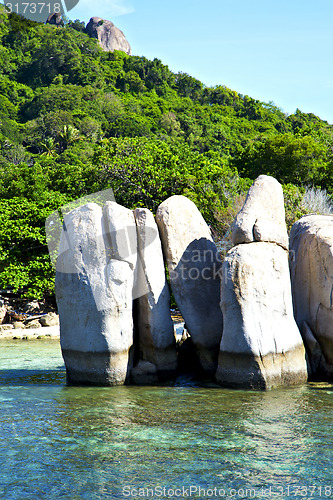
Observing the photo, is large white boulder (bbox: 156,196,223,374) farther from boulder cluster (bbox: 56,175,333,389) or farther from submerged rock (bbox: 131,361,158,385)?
submerged rock (bbox: 131,361,158,385)

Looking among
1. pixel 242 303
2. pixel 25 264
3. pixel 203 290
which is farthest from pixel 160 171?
pixel 242 303

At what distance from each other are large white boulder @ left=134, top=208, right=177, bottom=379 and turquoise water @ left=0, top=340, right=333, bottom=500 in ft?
2.21

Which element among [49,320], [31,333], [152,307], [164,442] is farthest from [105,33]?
[164,442]

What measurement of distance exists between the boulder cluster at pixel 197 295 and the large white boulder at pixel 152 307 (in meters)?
0.02

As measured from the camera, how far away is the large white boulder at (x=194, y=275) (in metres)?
10.3

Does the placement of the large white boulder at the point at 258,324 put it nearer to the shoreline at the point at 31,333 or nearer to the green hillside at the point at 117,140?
the shoreline at the point at 31,333

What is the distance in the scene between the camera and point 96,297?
938cm

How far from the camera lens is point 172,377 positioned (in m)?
10.4

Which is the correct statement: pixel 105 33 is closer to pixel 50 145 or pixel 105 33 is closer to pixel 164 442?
pixel 50 145

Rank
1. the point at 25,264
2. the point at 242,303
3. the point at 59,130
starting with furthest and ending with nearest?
1. the point at 59,130
2. the point at 25,264
3. the point at 242,303

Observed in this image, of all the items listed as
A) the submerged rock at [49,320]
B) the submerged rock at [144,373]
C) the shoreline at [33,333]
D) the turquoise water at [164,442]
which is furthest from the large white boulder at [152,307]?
the submerged rock at [49,320]

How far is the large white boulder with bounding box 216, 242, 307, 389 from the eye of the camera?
8922mm

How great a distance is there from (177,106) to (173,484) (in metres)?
61.9

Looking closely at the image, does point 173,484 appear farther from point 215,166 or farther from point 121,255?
point 215,166
